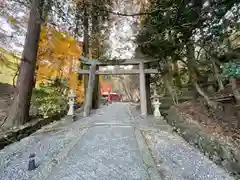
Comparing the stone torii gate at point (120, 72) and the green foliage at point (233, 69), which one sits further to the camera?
the stone torii gate at point (120, 72)

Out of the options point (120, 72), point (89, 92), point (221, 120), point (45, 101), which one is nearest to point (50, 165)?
point (45, 101)

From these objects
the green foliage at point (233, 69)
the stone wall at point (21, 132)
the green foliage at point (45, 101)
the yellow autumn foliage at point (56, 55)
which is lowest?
the stone wall at point (21, 132)

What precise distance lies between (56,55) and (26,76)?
3.27m

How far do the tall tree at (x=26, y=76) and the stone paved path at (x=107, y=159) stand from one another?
1.47m

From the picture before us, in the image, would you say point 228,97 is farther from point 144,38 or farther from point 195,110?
point 144,38

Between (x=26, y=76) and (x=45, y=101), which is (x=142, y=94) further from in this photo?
(x=26, y=76)

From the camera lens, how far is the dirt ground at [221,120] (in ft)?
12.4

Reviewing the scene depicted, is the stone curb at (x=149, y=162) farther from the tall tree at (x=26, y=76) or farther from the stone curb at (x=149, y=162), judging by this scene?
the tall tree at (x=26, y=76)

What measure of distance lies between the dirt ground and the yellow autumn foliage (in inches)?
252

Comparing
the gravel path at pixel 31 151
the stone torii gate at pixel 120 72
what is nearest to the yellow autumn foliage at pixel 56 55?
the stone torii gate at pixel 120 72

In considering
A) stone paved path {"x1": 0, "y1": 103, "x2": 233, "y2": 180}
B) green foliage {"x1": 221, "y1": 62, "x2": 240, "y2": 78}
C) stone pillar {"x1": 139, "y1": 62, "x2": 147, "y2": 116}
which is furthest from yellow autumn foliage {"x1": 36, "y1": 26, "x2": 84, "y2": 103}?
green foliage {"x1": 221, "y1": 62, "x2": 240, "y2": 78}

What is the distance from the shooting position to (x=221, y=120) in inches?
184

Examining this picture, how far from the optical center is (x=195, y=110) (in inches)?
227

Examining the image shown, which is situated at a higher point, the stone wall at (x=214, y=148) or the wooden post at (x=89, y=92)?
the wooden post at (x=89, y=92)
